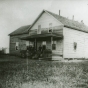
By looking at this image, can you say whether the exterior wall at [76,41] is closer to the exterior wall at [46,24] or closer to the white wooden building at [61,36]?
the white wooden building at [61,36]

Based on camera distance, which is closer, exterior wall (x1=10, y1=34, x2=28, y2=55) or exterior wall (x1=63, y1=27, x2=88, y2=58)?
exterior wall (x1=63, y1=27, x2=88, y2=58)

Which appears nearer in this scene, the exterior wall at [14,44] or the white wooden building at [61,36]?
the white wooden building at [61,36]

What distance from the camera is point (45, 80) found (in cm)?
419

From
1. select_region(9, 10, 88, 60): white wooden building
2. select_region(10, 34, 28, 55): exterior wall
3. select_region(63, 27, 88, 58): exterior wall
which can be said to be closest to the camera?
select_region(9, 10, 88, 60): white wooden building

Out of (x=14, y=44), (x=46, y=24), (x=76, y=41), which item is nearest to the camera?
(x=76, y=41)

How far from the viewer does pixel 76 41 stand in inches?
480

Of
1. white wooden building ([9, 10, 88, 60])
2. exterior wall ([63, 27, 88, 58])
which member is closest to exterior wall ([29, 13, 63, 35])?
white wooden building ([9, 10, 88, 60])

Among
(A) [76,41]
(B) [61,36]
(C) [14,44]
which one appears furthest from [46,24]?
(C) [14,44]

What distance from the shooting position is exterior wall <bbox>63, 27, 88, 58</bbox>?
1155cm

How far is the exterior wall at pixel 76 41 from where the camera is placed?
1155cm

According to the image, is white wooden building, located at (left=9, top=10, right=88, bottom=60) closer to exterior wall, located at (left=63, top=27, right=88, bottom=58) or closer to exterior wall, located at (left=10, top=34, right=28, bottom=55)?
exterior wall, located at (left=63, top=27, right=88, bottom=58)

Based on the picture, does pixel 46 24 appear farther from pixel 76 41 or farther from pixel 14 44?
pixel 14 44

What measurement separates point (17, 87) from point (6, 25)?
300 centimetres

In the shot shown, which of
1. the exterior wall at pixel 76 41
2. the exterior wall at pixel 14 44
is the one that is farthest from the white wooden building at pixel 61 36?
the exterior wall at pixel 14 44
